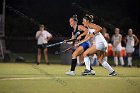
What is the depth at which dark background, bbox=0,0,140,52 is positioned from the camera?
1494 inches

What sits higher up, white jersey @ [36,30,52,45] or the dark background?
the dark background

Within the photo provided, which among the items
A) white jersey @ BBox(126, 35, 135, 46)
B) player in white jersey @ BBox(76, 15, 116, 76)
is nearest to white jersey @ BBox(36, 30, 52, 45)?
white jersey @ BBox(126, 35, 135, 46)

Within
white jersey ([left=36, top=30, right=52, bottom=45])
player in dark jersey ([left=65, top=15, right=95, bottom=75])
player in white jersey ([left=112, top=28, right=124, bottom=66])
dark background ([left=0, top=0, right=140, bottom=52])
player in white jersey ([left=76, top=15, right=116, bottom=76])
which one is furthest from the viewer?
dark background ([left=0, top=0, right=140, bottom=52])

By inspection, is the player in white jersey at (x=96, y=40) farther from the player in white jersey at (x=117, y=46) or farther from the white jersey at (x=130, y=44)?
the white jersey at (x=130, y=44)

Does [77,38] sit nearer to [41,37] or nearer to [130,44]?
[41,37]

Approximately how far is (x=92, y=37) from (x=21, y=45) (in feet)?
62.5

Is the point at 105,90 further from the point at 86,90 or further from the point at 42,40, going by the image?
the point at 42,40

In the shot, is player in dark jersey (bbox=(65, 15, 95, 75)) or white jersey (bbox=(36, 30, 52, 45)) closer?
player in dark jersey (bbox=(65, 15, 95, 75))

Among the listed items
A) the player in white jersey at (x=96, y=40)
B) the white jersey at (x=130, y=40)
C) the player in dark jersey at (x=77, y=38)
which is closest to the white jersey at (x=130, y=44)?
the white jersey at (x=130, y=40)

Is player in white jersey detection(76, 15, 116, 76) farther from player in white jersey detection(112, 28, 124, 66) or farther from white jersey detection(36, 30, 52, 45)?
player in white jersey detection(112, 28, 124, 66)

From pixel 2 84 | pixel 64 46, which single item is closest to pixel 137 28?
pixel 64 46

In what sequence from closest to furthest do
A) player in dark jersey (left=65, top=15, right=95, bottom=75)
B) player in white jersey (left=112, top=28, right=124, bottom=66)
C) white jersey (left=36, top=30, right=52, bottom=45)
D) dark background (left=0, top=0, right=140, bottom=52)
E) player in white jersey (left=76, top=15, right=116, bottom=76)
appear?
player in white jersey (left=76, top=15, right=116, bottom=76), player in dark jersey (left=65, top=15, right=95, bottom=75), white jersey (left=36, top=30, right=52, bottom=45), player in white jersey (left=112, top=28, right=124, bottom=66), dark background (left=0, top=0, right=140, bottom=52)

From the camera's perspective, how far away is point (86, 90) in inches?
460

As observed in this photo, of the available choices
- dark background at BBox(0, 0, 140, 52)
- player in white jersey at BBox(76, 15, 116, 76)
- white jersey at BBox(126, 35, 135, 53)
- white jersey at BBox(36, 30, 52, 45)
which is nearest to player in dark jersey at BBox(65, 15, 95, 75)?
player in white jersey at BBox(76, 15, 116, 76)
